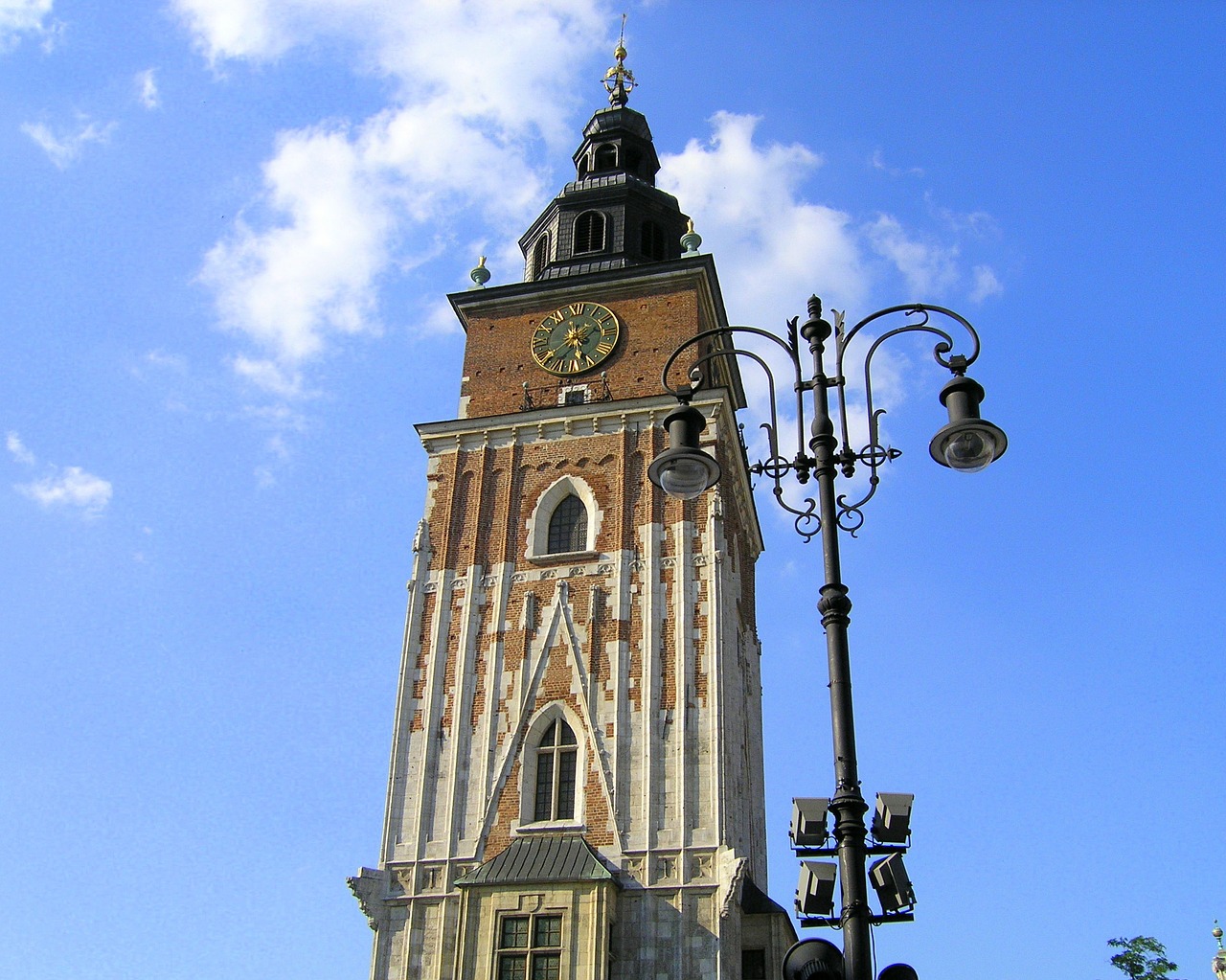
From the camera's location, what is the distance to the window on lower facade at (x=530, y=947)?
24.6 metres

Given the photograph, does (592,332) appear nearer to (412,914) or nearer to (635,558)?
(635,558)

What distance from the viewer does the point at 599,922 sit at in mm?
24750

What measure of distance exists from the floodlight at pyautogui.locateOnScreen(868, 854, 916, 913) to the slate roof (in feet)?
49.8

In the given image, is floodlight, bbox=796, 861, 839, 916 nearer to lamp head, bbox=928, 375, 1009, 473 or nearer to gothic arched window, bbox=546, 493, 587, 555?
lamp head, bbox=928, 375, 1009, 473

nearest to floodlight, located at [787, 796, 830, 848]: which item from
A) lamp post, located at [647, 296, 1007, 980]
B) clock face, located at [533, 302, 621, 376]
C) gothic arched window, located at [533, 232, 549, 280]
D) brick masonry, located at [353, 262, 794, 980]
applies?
lamp post, located at [647, 296, 1007, 980]

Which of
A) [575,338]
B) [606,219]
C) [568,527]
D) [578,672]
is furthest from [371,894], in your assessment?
[606,219]

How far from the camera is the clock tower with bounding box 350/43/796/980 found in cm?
2547

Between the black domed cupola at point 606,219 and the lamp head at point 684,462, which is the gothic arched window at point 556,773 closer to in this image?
the black domed cupola at point 606,219

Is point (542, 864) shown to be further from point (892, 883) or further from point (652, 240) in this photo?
point (652, 240)

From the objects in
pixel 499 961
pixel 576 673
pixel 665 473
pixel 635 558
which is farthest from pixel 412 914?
pixel 665 473

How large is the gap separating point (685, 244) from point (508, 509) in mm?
9382

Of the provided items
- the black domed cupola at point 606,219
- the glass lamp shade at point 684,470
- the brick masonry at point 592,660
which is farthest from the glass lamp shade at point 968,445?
the black domed cupola at point 606,219

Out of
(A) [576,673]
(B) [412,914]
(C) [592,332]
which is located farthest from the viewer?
(C) [592,332]

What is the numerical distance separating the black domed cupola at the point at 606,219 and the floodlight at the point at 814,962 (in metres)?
27.0
